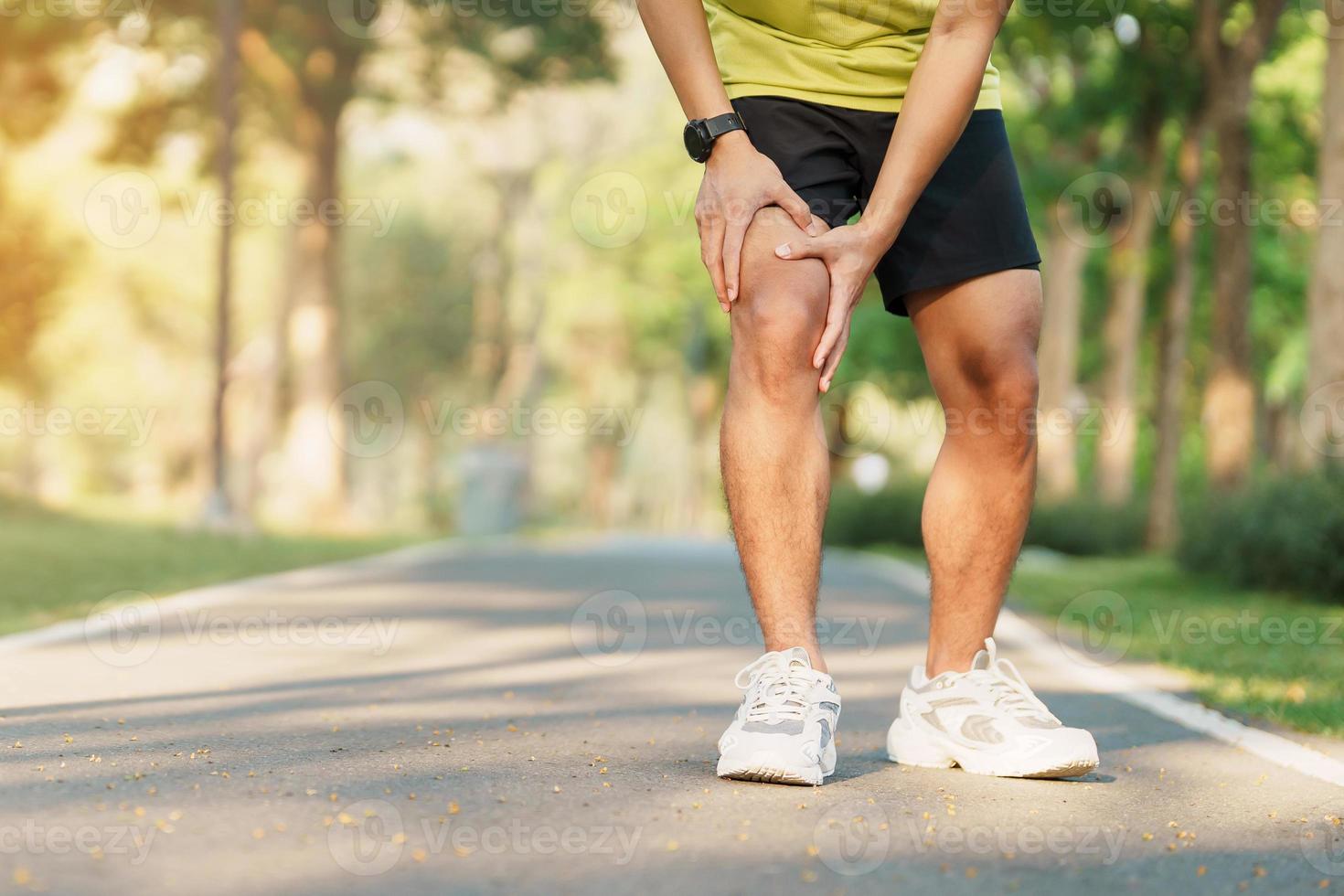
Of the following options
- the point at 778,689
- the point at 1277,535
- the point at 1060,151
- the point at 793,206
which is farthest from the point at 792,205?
the point at 1060,151

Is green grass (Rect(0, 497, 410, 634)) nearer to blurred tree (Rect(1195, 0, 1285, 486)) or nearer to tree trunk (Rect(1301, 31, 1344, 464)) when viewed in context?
tree trunk (Rect(1301, 31, 1344, 464))

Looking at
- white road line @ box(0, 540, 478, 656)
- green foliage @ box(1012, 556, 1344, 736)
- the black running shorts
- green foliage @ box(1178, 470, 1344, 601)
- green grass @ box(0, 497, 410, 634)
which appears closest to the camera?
the black running shorts

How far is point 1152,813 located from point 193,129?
25.3m

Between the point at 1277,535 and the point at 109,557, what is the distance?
7933 mm

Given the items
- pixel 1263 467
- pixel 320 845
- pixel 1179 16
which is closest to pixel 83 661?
pixel 320 845

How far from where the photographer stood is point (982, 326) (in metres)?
3.74

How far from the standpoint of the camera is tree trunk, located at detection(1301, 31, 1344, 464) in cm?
1155

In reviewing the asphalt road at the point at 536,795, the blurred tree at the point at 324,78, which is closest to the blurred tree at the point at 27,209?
the blurred tree at the point at 324,78

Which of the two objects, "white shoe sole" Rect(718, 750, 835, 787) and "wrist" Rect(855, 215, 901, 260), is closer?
"white shoe sole" Rect(718, 750, 835, 787)

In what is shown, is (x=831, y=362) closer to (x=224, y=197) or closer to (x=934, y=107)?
(x=934, y=107)

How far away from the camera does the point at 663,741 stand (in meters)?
3.82

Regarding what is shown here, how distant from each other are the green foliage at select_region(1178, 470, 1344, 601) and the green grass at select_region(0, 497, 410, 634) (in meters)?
6.73

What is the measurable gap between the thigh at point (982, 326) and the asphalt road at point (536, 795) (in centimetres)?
87


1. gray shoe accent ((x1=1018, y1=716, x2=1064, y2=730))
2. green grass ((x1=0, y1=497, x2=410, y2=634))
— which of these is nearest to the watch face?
gray shoe accent ((x1=1018, y1=716, x2=1064, y2=730))
